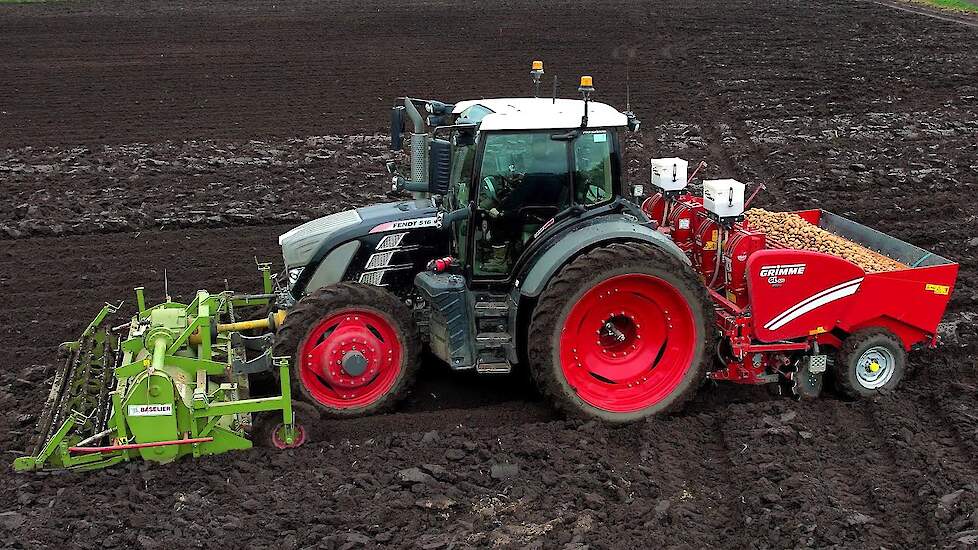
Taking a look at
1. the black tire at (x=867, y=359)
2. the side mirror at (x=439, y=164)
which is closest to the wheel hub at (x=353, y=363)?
the side mirror at (x=439, y=164)

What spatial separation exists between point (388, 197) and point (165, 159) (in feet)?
12.4

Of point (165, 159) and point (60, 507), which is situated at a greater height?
point (165, 159)

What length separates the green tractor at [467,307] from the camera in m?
6.51

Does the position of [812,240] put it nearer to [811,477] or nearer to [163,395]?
[811,477]

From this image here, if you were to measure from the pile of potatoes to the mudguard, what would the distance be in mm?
1305

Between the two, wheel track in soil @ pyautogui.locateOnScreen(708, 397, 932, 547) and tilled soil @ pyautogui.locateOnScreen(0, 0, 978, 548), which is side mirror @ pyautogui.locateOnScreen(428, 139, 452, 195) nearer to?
tilled soil @ pyautogui.locateOnScreen(0, 0, 978, 548)

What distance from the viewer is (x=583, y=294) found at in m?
6.57

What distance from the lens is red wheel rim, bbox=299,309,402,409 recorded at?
6.71m

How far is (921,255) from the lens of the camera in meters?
7.75

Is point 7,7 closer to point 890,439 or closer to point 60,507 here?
point 60,507

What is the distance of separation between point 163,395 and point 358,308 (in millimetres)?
1480

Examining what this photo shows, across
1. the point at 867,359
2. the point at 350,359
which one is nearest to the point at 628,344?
the point at 867,359

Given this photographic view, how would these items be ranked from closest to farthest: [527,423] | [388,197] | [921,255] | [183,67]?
[527,423], [921,255], [388,197], [183,67]

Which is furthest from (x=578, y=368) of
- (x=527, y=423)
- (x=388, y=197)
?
(x=388, y=197)
